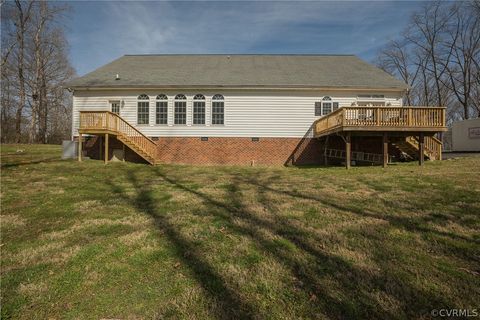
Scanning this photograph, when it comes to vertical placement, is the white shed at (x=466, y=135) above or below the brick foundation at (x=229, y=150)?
above

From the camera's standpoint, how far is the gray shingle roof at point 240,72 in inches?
705

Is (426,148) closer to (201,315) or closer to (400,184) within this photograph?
(400,184)

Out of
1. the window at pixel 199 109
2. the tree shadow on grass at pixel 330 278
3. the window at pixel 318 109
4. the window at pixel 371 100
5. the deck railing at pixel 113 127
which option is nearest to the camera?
the tree shadow on grass at pixel 330 278

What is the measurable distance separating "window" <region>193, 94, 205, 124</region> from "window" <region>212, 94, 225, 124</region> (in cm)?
72

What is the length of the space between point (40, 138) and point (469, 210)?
1736 inches

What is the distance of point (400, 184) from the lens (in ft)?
29.3

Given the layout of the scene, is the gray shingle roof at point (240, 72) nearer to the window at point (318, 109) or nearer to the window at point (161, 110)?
the window at point (161, 110)

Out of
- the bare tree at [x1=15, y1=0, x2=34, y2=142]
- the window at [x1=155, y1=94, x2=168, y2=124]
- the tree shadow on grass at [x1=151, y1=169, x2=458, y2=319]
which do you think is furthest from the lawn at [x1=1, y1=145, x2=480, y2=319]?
the bare tree at [x1=15, y1=0, x2=34, y2=142]

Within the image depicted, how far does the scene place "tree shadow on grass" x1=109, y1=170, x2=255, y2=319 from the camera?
2902mm

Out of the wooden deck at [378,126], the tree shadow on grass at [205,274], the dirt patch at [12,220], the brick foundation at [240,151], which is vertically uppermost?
the wooden deck at [378,126]

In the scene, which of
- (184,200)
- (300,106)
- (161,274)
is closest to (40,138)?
(300,106)

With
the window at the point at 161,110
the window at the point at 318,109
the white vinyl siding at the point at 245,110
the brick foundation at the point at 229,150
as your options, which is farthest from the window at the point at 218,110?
the window at the point at 318,109

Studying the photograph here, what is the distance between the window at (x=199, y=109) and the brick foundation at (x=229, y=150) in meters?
1.22

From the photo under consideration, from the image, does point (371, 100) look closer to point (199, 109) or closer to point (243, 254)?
point (199, 109)
